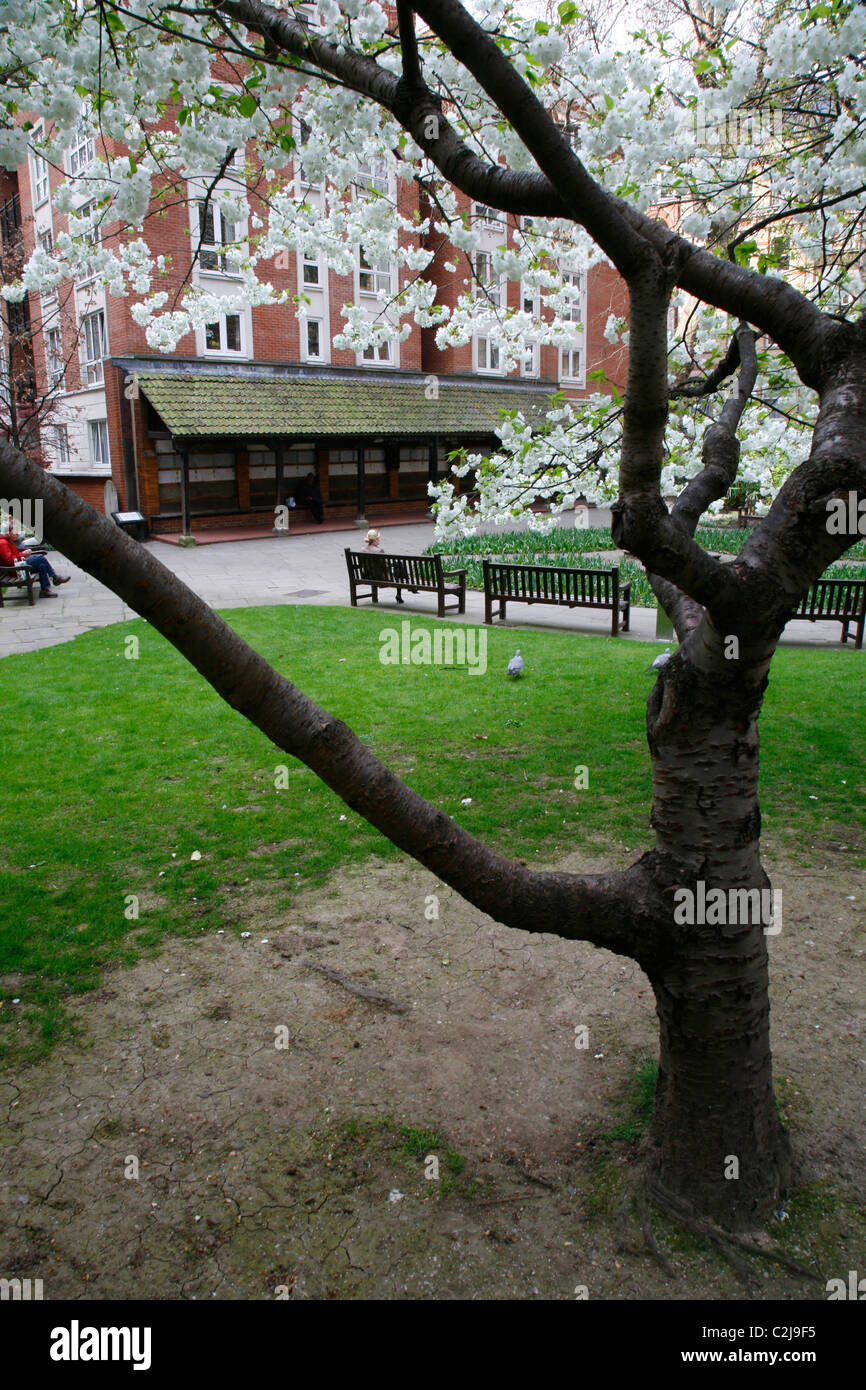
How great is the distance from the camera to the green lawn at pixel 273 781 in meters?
4.80

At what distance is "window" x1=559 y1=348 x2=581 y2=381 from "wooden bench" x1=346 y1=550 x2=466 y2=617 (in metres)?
26.0

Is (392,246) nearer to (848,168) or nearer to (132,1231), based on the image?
(848,168)

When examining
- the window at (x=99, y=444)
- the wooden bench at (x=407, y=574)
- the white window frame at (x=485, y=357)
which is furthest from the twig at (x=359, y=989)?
the white window frame at (x=485, y=357)

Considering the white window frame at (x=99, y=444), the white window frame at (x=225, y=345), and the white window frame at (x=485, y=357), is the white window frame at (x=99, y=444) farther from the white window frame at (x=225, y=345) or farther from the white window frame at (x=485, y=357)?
the white window frame at (x=485, y=357)

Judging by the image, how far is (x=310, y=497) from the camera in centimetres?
2662

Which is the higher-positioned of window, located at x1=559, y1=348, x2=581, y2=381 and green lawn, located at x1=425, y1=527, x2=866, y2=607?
window, located at x1=559, y1=348, x2=581, y2=381

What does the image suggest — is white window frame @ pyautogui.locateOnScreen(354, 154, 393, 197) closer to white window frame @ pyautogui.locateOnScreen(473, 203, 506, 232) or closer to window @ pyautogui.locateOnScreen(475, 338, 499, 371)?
white window frame @ pyautogui.locateOnScreen(473, 203, 506, 232)

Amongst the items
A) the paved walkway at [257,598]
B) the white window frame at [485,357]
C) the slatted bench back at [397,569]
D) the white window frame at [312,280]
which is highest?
the white window frame at [312,280]

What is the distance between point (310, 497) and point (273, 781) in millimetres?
21260

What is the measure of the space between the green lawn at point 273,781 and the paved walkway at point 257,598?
2.00 m

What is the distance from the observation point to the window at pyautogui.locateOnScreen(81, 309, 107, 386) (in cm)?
2467

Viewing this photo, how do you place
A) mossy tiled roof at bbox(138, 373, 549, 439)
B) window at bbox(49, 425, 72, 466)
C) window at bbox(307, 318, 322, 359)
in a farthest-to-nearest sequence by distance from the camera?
1. window at bbox(307, 318, 322, 359)
2. window at bbox(49, 425, 72, 466)
3. mossy tiled roof at bbox(138, 373, 549, 439)

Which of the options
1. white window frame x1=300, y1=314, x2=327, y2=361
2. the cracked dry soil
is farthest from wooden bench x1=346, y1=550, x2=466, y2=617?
white window frame x1=300, y1=314, x2=327, y2=361

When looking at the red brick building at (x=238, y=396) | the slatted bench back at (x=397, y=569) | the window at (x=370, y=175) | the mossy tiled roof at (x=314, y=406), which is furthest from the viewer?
the red brick building at (x=238, y=396)
